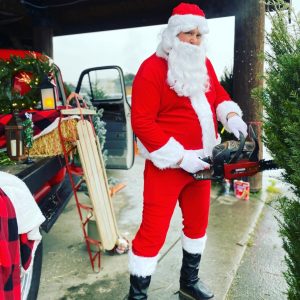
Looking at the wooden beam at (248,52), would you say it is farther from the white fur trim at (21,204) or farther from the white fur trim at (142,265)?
the white fur trim at (21,204)

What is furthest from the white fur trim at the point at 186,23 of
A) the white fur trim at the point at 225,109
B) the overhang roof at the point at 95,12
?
the overhang roof at the point at 95,12

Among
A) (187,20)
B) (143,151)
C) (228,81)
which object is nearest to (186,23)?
(187,20)

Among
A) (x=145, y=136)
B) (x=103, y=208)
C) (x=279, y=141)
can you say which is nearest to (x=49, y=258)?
(x=103, y=208)

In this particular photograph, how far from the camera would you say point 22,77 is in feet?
11.0

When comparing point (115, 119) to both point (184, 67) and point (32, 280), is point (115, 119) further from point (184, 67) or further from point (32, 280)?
point (32, 280)

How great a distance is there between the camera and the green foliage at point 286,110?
61.9 inches

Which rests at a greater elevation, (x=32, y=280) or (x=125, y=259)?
(x=32, y=280)

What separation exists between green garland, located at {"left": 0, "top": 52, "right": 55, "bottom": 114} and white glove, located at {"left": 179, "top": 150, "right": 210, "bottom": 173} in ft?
5.44

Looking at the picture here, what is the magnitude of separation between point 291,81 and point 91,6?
601cm

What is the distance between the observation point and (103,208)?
2740 millimetres

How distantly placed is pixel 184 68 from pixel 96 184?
43.5 inches

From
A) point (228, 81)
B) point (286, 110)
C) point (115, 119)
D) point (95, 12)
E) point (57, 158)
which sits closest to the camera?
point (286, 110)

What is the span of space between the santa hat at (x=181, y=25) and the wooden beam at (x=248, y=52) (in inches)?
97.7

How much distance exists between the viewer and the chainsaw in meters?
2.11
